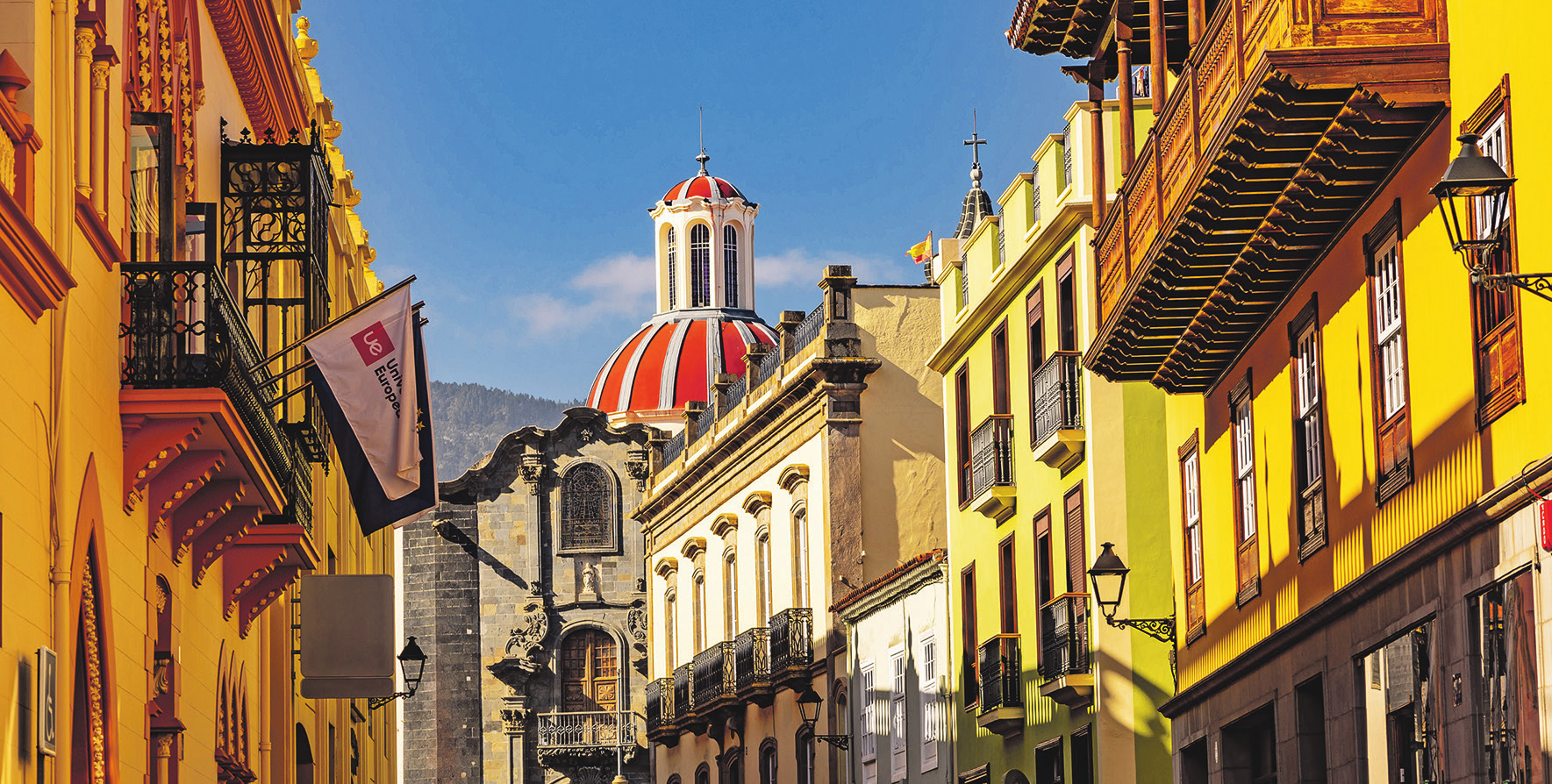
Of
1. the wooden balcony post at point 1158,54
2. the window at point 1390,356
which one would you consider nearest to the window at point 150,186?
the wooden balcony post at point 1158,54

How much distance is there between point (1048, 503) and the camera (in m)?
30.2

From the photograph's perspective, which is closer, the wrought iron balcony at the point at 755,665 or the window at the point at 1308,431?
the window at the point at 1308,431

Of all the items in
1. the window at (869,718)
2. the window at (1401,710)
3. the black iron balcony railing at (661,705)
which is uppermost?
the black iron balcony railing at (661,705)

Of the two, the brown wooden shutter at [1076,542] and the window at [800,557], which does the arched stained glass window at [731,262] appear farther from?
the brown wooden shutter at [1076,542]

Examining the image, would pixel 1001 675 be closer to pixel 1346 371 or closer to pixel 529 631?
pixel 1346 371

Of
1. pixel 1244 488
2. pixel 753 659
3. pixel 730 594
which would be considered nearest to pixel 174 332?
pixel 1244 488

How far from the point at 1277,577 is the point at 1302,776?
195cm

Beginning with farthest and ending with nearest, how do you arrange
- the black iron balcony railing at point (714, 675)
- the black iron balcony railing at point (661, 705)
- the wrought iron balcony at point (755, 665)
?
the black iron balcony railing at point (661, 705)
the black iron balcony railing at point (714, 675)
the wrought iron balcony at point (755, 665)

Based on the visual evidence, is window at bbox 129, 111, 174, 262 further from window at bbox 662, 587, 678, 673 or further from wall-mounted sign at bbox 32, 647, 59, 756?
window at bbox 662, 587, 678, 673

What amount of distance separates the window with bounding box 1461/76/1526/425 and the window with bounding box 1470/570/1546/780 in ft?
3.69

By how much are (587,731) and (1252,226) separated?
48763 millimetres

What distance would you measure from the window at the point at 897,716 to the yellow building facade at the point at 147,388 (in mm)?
13036

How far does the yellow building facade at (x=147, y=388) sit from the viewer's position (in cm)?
1348

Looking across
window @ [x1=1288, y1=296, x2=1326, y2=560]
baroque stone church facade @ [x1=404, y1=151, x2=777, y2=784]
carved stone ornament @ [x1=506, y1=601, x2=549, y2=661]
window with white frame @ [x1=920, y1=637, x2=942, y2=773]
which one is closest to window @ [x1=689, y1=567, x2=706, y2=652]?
baroque stone church facade @ [x1=404, y1=151, x2=777, y2=784]
